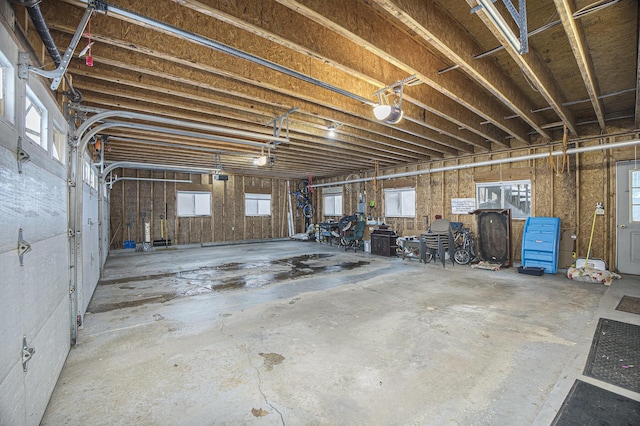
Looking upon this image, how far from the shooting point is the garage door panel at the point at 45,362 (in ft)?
5.17

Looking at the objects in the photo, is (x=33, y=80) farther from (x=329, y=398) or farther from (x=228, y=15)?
(x=329, y=398)

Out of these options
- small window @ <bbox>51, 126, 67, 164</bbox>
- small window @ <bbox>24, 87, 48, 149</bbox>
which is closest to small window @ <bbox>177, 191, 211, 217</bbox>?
small window @ <bbox>51, 126, 67, 164</bbox>

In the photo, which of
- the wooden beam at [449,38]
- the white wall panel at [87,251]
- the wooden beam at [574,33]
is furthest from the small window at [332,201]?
the white wall panel at [87,251]

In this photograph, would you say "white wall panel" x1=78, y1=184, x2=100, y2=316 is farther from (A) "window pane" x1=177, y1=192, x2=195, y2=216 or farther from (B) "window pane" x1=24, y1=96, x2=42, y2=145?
(A) "window pane" x1=177, y1=192, x2=195, y2=216

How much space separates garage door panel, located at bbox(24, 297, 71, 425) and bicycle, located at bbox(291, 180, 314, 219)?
34.1 ft

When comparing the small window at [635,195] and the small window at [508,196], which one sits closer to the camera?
the small window at [635,195]

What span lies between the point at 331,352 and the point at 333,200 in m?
9.59

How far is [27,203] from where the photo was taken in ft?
5.18

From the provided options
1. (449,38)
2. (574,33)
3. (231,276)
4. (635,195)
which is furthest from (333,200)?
(574,33)

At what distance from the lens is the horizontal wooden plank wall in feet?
29.7

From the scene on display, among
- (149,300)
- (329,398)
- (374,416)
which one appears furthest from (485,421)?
(149,300)

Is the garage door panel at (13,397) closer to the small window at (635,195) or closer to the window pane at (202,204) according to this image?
the small window at (635,195)

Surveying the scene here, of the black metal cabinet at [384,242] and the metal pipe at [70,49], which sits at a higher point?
the metal pipe at [70,49]

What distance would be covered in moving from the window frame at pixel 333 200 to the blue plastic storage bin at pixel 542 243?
6652 mm
